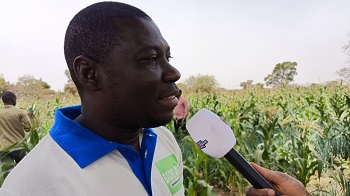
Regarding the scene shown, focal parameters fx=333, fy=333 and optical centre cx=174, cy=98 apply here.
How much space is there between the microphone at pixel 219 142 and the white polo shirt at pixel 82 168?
5.6 inches

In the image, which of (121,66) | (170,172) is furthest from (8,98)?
(121,66)

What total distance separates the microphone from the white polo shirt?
0.46ft

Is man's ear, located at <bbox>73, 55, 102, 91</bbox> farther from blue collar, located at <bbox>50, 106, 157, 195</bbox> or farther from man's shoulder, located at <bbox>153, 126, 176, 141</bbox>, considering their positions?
man's shoulder, located at <bbox>153, 126, 176, 141</bbox>

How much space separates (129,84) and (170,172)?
34 cm

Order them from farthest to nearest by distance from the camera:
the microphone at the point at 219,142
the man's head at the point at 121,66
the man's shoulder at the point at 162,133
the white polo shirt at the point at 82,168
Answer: the man's shoulder at the point at 162,133
the microphone at the point at 219,142
the man's head at the point at 121,66
the white polo shirt at the point at 82,168

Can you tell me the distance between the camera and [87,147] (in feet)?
2.51

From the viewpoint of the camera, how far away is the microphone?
2.90 ft

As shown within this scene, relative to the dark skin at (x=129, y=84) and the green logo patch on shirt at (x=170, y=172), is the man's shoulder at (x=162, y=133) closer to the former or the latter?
the green logo patch on shirt at (x=170, y=172)

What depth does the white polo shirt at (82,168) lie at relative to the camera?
683mm

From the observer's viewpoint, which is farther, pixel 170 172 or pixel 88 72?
pixel 170 172

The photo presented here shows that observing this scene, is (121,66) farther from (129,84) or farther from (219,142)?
(219,142)

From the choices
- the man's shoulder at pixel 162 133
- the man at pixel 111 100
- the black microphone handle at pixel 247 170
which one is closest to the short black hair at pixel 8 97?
the man's shoulder at pixel 162 133

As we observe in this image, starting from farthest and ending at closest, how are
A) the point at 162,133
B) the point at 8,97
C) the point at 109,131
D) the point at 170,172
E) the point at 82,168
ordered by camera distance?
the point at 8,97 → the point at 162,133 → the point at 170,172 → the point at 109,131 → the point at 82,168

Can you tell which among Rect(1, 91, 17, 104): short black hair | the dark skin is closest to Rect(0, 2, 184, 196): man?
the dark skin
